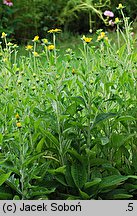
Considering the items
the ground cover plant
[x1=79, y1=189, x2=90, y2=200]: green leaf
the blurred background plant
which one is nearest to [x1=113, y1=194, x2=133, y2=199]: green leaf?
the ground cover plant

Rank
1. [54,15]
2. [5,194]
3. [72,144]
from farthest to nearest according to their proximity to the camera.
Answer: [54,15], [72,144], [5,194]

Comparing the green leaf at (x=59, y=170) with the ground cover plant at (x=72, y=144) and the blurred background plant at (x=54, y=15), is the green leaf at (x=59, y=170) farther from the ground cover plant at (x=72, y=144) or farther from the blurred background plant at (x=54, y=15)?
the blurred background plant at (x=54, y=15)

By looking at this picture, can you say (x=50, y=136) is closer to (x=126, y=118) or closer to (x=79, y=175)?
(x=79, y=175)

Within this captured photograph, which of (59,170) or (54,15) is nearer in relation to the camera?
(59,170)

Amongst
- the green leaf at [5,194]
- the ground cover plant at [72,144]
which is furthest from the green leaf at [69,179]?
the green leaf at [5,194]

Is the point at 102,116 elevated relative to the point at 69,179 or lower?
elevated

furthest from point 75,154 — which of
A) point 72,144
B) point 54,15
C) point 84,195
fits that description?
point 54,15

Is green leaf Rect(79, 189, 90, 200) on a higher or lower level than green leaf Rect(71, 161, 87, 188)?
lower

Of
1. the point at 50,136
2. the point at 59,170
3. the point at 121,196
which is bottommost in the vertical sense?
the point at 121,196

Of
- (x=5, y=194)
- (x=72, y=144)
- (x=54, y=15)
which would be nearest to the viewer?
(x=5, y=194)

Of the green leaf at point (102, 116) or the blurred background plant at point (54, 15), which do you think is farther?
the blurred background plant at point (54, 15)

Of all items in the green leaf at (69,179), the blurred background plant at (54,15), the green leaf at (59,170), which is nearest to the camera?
the green leaf at (59,170)

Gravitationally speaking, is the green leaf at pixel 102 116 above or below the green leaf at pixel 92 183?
above

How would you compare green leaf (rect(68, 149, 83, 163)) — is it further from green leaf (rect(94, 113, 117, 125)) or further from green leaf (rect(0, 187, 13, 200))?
green leaf (rect(0, 187, 13, 200))
